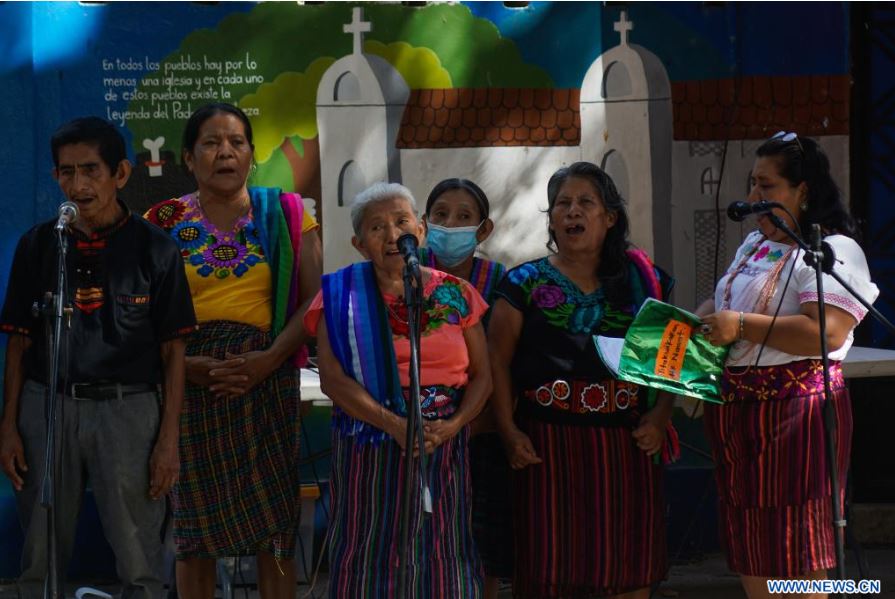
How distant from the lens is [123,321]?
13.5 feet

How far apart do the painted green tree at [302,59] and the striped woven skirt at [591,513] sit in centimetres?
244

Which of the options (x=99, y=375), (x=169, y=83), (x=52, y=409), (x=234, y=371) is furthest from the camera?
(x=169, y=83)

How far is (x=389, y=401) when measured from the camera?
421 cm

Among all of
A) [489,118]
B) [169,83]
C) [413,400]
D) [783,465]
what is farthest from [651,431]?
[169,83]

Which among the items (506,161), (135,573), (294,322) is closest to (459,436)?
(294,322)

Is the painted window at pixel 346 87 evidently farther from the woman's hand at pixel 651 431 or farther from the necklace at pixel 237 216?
the woman's hand at pixel 651 431

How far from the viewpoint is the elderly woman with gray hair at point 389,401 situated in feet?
13.7

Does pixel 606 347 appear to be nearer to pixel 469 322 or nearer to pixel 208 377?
pixel 469 322

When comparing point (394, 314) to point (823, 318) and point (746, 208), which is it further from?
point (823, 318)

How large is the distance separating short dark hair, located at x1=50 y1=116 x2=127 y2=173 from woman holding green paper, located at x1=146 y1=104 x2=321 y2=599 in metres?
0.48

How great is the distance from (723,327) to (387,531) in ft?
4.49

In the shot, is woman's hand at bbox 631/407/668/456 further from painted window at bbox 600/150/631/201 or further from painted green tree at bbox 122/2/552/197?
painted green tree at bbox 122/2/552/197

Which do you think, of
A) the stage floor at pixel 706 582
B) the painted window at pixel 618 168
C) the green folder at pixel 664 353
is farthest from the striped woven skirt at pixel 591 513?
the painted window at pixel 618 168

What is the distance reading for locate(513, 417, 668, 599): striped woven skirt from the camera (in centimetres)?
448
